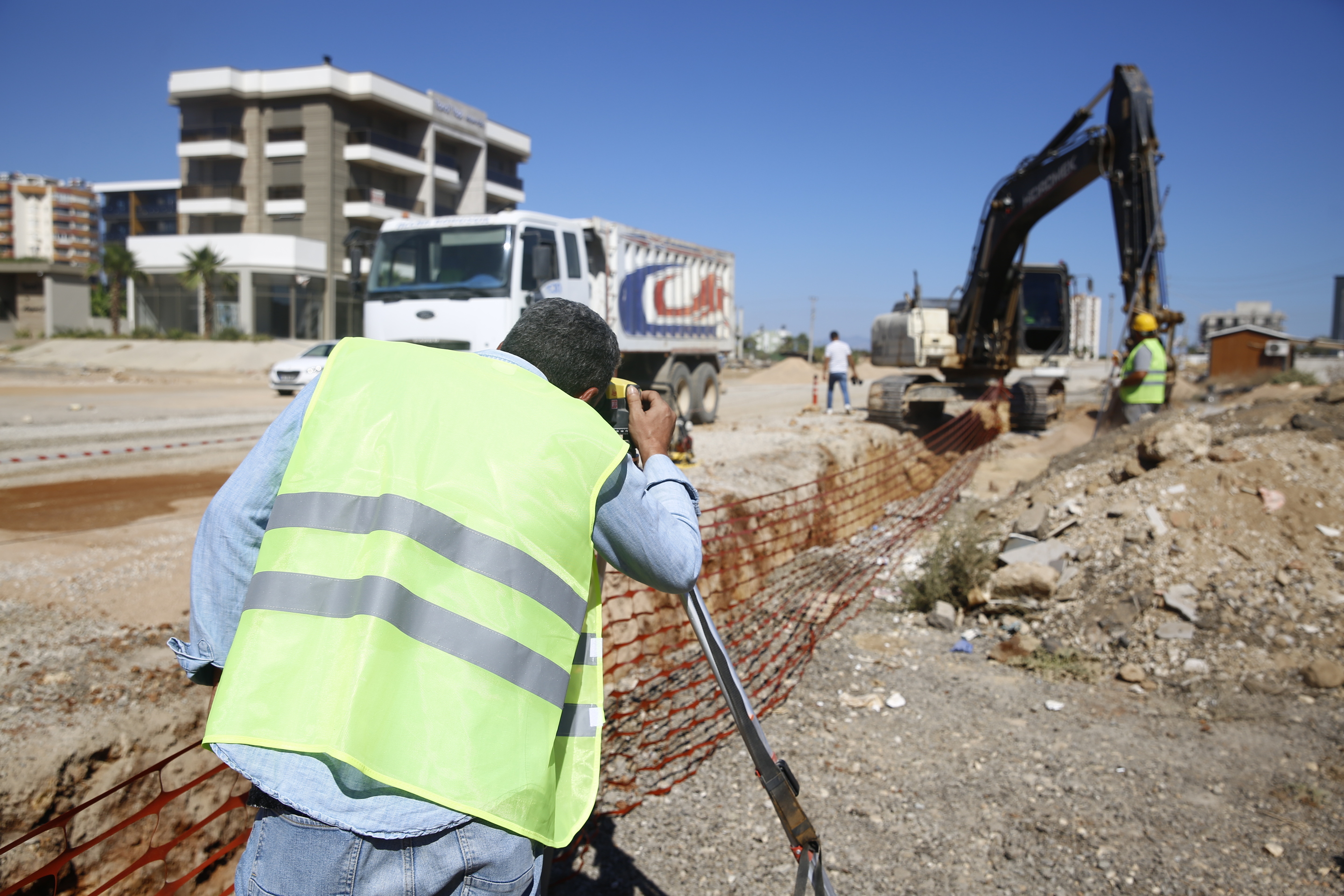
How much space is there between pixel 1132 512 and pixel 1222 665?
1.67m

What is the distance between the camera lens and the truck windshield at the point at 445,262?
371 inches

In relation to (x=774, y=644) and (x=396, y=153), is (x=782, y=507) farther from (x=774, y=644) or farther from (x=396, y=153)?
(x=396, y=153)

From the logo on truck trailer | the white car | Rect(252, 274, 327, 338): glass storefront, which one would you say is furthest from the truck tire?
Rect(252, 274, 327, 338): glass storefront

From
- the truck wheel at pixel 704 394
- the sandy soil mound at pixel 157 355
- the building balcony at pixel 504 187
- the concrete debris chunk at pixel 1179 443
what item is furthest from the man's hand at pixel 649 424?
the building balcony at pixel 504 187

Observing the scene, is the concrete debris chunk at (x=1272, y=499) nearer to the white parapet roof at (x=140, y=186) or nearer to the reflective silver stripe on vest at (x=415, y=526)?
the reflective silver stripe on vest at (x=415, y=526)

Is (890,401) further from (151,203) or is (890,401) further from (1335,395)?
(151,203)

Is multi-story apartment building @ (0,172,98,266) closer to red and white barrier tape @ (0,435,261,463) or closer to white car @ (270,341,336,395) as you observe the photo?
white car @ (270,341,336,395)

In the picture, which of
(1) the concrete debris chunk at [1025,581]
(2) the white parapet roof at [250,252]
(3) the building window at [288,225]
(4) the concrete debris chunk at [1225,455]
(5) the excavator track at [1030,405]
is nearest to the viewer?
(1) the concrete debris chunk at [1025,581]

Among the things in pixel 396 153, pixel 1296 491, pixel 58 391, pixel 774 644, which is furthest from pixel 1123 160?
pixel 396 153

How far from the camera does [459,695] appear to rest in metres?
1.25

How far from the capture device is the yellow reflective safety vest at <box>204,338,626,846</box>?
4.05 ft

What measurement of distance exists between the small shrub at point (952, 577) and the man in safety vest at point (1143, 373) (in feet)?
17.1

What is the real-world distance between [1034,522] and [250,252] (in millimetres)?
39205

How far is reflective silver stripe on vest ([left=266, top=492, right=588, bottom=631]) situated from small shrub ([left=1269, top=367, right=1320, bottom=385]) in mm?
24249
